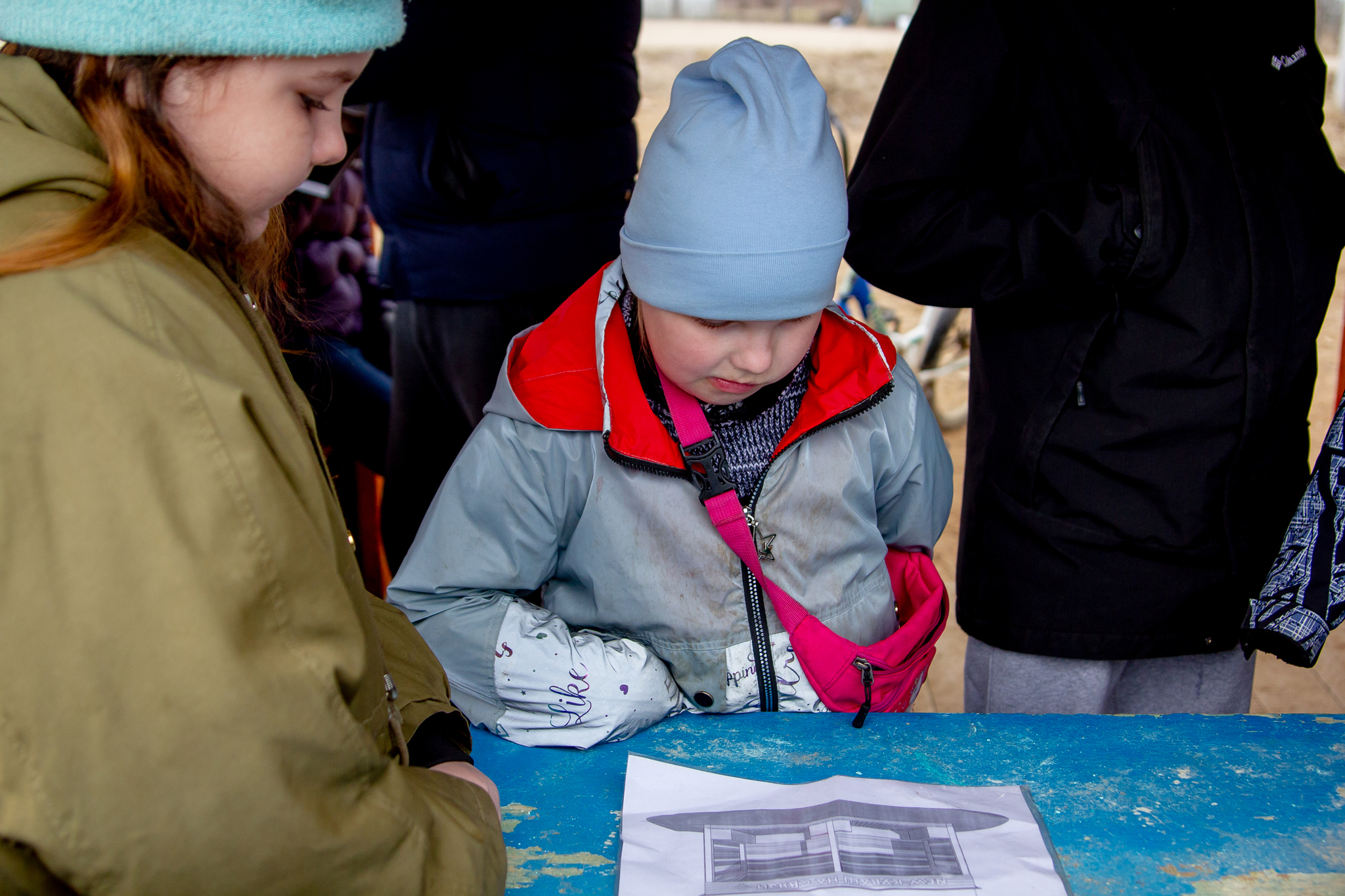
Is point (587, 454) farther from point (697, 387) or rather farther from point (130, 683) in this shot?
point (130, 683)

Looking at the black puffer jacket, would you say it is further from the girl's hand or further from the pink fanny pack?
the girl's hand

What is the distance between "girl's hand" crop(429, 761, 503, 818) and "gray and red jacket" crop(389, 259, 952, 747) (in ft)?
0.82

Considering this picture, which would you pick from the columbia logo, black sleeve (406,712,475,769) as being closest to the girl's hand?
black sleeve (406,712,475,769)

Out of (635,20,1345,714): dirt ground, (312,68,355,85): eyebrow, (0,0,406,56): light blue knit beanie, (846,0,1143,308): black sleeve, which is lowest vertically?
(635,20,1345,714): dirt ground

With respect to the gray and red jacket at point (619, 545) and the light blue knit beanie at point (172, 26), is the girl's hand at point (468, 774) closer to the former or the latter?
the gray and red jacket at point (619, 545)

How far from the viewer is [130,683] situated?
1.99 ft

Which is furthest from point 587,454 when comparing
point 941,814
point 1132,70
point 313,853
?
point 1132,70

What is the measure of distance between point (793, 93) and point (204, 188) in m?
0.75

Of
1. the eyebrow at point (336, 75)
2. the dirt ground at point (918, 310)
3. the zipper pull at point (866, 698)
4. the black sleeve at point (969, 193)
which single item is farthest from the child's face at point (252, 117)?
the dirt ground at point (918, 310)

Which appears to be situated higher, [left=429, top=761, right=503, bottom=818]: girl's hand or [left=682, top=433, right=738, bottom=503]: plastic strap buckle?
[left=682, top=433, right=738, bottom=503]: plastic strap buckle

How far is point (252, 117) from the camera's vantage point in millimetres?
Answer: 729

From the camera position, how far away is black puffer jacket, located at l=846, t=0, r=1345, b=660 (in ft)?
4.96

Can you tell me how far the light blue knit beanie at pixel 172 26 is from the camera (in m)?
0.66

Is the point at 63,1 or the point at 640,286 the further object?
the point at 640,286
